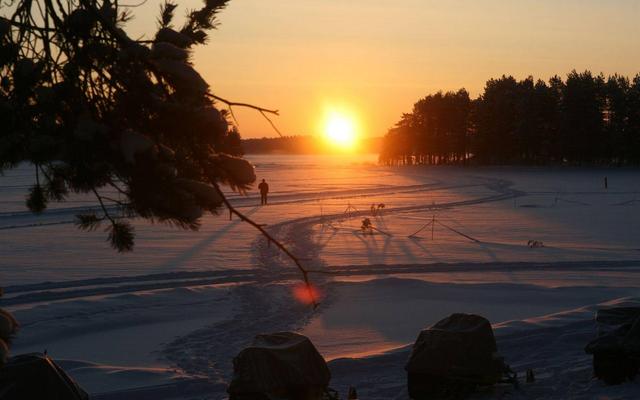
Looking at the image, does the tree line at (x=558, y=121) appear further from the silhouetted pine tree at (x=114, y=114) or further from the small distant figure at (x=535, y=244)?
the silhouetted pine tree at (x=114, y=114)

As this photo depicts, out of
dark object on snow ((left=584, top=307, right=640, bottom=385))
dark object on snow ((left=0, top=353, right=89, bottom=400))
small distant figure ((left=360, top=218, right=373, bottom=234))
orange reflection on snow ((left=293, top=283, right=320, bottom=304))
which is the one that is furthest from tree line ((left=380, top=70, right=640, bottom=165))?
→ dark object on snow ((left=0, top=353, right=89, bottom=400))

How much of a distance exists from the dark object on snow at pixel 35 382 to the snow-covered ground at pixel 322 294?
259 centimetres

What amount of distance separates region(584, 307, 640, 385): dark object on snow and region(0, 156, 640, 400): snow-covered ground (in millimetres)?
232

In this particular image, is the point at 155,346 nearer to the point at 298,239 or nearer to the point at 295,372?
the point at 295,372

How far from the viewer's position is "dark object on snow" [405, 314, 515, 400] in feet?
34.1

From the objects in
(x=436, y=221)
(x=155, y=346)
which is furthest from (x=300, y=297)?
(x=436, y=221)

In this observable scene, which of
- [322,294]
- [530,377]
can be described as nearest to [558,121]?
[322,294]

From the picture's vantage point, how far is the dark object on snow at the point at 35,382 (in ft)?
25.9

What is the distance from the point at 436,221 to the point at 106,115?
3366cm

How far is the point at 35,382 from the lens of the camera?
792 centimetres

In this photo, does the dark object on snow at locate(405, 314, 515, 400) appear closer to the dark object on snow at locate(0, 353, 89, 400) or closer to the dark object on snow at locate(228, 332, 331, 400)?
the dark object on snow at locate(228, 332, 331, 400)

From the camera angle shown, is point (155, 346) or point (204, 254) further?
point (204, 254)

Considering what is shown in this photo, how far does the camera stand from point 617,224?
1374 inches

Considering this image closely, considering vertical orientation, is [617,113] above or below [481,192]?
above
